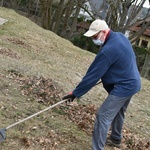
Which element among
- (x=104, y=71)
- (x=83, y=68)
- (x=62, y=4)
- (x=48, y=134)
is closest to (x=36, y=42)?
(x=83, y=68)

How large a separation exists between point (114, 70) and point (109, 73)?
0.07 meters

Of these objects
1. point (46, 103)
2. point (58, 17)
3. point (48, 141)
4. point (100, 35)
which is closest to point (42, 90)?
point (46, 103)

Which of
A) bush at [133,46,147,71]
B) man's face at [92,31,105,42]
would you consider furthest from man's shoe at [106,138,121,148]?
bush at [133,46,147,71]

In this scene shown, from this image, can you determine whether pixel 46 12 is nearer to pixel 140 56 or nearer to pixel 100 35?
pixel 140 56

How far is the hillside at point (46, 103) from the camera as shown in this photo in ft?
16.6

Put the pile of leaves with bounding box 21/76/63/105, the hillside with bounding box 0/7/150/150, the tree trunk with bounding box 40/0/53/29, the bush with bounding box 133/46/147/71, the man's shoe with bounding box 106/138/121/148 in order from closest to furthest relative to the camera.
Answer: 1. the hillside with bounding box 0/7/150/150
2. the man's shoe with bounding box 106/138/121/148
3. the pile of leaves with bounding box 21/76/63/105
4. the tree trunk with bounding box 40/0/53/29
5. the bush with bounding box 133/46/147/71

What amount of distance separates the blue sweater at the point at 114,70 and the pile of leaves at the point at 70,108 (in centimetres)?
138

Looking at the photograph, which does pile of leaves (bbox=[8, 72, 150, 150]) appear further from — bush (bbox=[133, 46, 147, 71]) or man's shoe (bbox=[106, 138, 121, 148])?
bush (bbox=[133, 46, 147, 71])

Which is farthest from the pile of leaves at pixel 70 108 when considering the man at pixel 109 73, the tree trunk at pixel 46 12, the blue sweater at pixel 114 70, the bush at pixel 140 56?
the bush at pixel 140 56

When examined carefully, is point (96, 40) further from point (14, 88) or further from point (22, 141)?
point (14, 88)

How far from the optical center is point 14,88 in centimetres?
658

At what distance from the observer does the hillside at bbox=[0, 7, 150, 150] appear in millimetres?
5070

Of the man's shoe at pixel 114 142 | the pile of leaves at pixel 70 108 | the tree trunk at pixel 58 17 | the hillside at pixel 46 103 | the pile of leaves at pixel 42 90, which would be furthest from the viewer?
the tree trunk at pixel 58 17

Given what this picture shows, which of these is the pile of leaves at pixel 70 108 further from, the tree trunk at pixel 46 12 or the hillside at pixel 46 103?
the tree trunk at pixel 46 12
